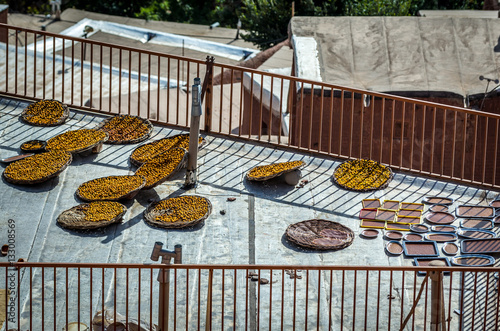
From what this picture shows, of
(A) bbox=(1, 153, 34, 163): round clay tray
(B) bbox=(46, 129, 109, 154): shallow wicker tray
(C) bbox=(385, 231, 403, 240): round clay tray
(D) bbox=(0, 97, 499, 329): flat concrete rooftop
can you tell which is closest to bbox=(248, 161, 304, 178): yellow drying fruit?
(D) bbox=(0, 97, 499, 329): flat concrete rooftop

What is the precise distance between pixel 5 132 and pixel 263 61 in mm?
12765

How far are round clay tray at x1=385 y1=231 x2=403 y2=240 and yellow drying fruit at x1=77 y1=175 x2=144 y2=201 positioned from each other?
3.27 m

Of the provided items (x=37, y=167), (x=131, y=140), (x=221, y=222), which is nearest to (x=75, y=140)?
(x=131, y=140)

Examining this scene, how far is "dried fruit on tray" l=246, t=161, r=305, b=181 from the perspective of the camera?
1211 centimetres

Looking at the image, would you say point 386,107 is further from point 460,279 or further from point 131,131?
point 460,279

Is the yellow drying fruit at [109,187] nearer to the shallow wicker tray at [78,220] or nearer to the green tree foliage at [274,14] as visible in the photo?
the shallow wicker tray at [78,220]

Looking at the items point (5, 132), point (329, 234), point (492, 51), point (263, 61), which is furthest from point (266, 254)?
point (263, 61)

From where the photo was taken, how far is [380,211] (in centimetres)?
1166

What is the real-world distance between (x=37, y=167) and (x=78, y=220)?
1.49 meters

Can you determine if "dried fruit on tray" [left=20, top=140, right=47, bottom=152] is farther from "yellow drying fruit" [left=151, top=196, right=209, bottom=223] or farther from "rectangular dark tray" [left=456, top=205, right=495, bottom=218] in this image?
"rectangular dark tray" [left=456, top=205, right=495, bottom=218]

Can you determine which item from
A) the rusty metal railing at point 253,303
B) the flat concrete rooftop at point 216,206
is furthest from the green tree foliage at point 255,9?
the rusty metal railing at point 253,303

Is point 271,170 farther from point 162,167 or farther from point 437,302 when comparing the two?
point 437,302

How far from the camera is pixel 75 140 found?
A: 12805mm

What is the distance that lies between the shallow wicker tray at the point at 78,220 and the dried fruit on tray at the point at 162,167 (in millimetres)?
797
